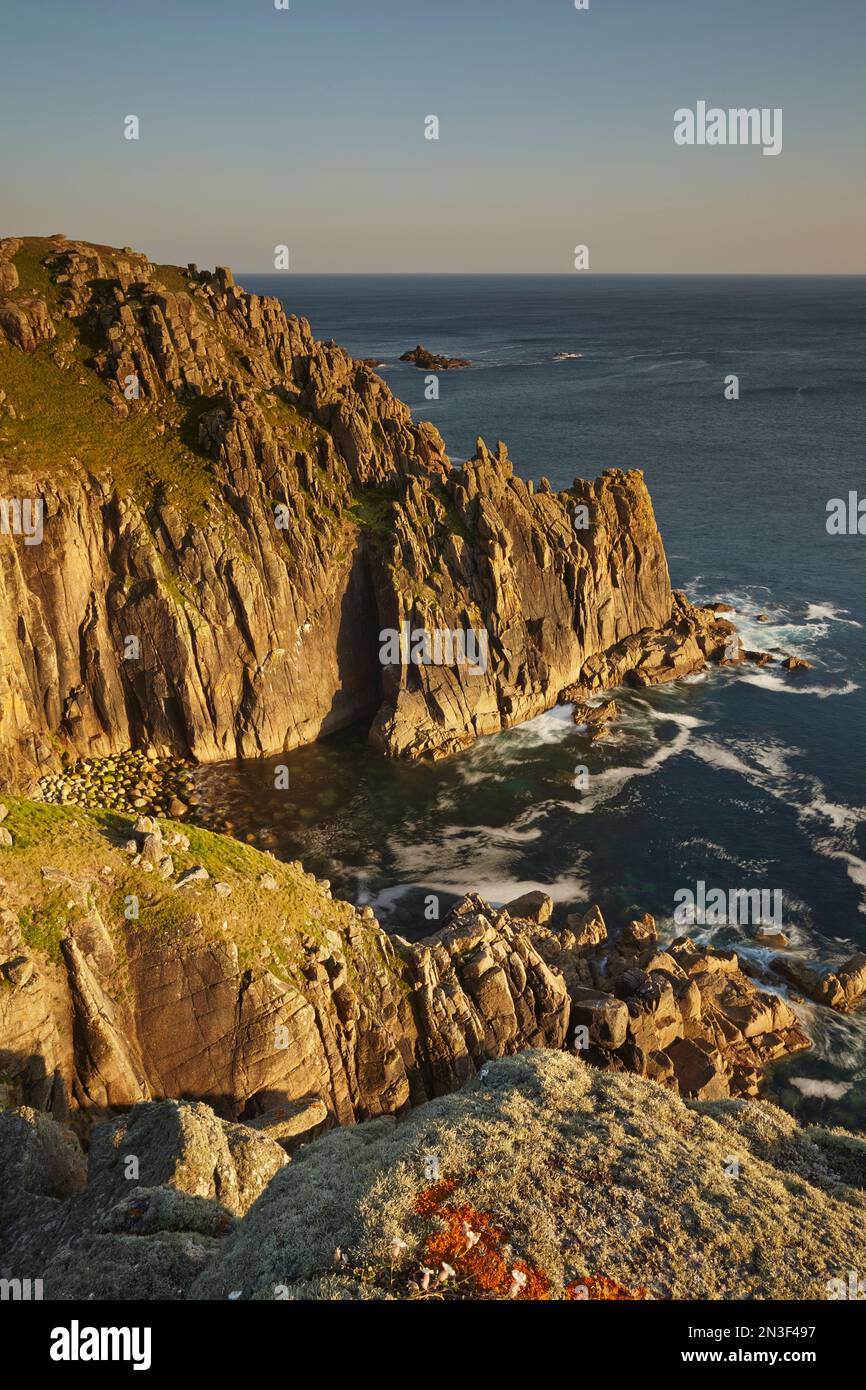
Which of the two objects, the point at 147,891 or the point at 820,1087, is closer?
the point at 147,891

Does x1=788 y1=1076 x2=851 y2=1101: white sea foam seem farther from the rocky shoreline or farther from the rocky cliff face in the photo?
the rocky cliff face

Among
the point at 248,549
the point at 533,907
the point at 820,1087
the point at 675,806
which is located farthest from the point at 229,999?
the point at 248,549

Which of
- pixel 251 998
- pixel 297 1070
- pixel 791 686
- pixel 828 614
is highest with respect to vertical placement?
pixel 828 614

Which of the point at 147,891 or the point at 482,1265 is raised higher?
the point at 147,891

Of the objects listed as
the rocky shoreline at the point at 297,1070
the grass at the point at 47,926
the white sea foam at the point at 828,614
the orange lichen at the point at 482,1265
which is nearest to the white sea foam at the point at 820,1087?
the rocky shoreline at the point at 297,1070

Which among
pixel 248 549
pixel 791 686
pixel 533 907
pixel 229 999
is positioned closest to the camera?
pixel 229 999

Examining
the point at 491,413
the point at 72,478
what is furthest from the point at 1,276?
the point at 491,413

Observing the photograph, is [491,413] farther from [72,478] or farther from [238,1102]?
[238,1102]

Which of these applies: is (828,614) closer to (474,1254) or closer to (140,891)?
(140,891)
